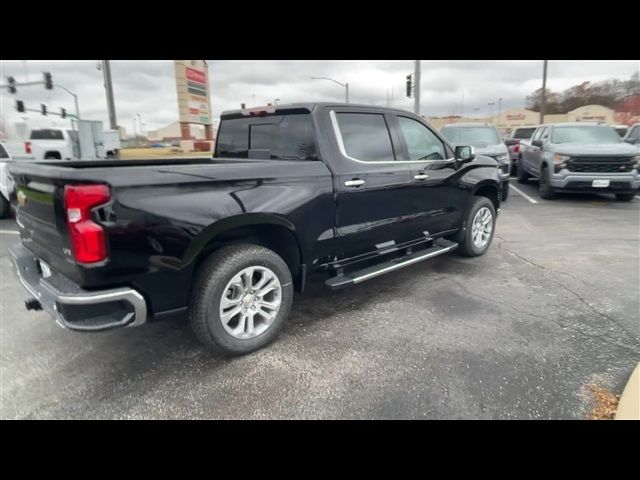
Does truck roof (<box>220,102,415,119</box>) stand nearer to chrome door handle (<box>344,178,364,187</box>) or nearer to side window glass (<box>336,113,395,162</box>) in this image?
side window glass (<box>336,113,395,162</box>)

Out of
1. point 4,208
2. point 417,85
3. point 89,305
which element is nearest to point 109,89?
point 4,208

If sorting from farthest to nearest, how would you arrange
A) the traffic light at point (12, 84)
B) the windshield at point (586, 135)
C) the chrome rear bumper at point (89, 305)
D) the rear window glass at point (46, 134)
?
the traffic light at point (12, 84) → the rear window glass at point (46, 134) → the windshield at point (586, 135) → the chrome rear bumper at point (89, 305)

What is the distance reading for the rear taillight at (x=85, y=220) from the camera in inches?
89.0

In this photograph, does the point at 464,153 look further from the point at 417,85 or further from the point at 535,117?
the point at 535,117

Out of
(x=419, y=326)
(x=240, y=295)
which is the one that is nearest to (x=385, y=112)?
(x=419, y=326)

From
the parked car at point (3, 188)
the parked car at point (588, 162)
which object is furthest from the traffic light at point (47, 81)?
the parked car at point (588, 162)

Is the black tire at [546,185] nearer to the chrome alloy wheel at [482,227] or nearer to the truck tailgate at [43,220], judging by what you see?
the chrome alloy wheel at [482,227]

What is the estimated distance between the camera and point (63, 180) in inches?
90.8

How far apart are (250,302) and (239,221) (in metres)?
0.63

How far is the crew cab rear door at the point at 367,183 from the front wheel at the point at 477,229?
49.0 inches

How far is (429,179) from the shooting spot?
14.1 ft

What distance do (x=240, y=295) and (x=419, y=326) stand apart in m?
1.58

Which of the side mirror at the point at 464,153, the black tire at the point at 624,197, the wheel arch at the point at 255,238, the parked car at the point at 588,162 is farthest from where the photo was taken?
the black tire at the point at 624,197

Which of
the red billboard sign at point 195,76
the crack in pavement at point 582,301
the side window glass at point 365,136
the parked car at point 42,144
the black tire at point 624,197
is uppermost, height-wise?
the red billboard sign at point 195,76
